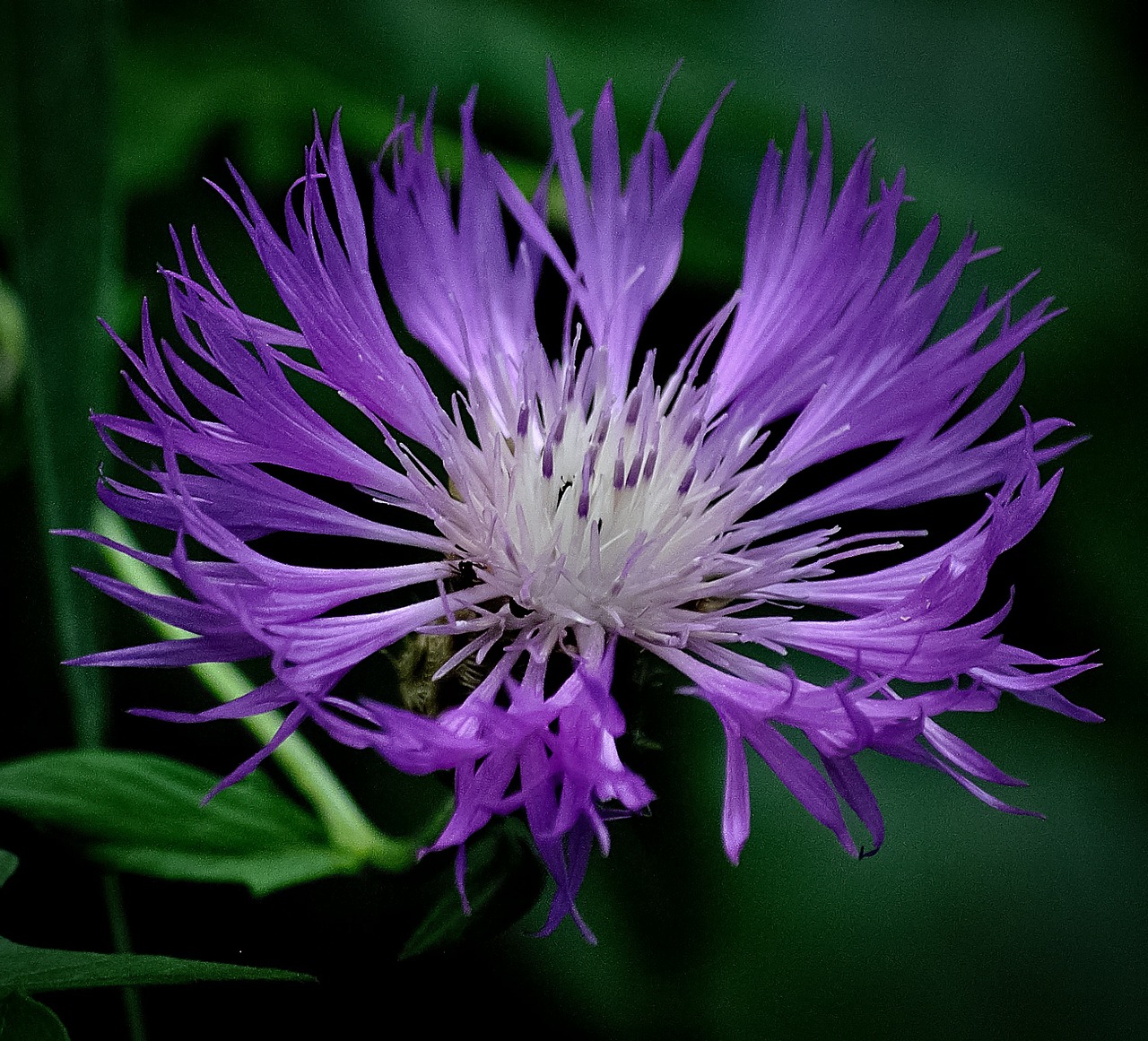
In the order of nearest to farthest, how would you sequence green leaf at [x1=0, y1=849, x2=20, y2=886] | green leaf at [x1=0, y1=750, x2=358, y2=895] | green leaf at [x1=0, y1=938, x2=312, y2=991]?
green leaf at [x1=0, y1=938, x2=312, y2=991] → green leaf at [x1=0, y1=849, x2=20, y2=886] → green leaf at [x1=0, y1=750, x2=358, y2=895]

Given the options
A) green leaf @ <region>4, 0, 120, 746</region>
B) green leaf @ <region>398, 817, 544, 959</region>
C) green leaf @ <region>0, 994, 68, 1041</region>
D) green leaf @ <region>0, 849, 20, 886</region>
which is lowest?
green leaf @ <region>0, 994, 68, 1041</region>

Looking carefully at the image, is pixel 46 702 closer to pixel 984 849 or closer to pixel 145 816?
pixel 145 816

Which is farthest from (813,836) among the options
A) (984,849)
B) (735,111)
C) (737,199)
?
(735,111)

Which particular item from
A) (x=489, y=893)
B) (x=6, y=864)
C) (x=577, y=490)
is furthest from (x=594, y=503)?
(x=6, y=864)

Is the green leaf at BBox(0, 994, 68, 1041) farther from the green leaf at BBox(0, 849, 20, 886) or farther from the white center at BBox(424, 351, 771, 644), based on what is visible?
the white center at BBox(424, 351, 771, 644)

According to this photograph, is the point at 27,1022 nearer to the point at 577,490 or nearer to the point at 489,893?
Answer: the point at 489,893

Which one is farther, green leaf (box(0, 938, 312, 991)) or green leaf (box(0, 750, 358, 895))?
green leaf (box(0, 750, 358, 895))

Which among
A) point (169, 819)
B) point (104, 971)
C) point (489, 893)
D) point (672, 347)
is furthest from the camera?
point (672, 347)

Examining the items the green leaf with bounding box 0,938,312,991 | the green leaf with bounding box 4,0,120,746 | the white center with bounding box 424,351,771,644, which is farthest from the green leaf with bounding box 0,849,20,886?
the white center with bounding box 424,351,771,644
